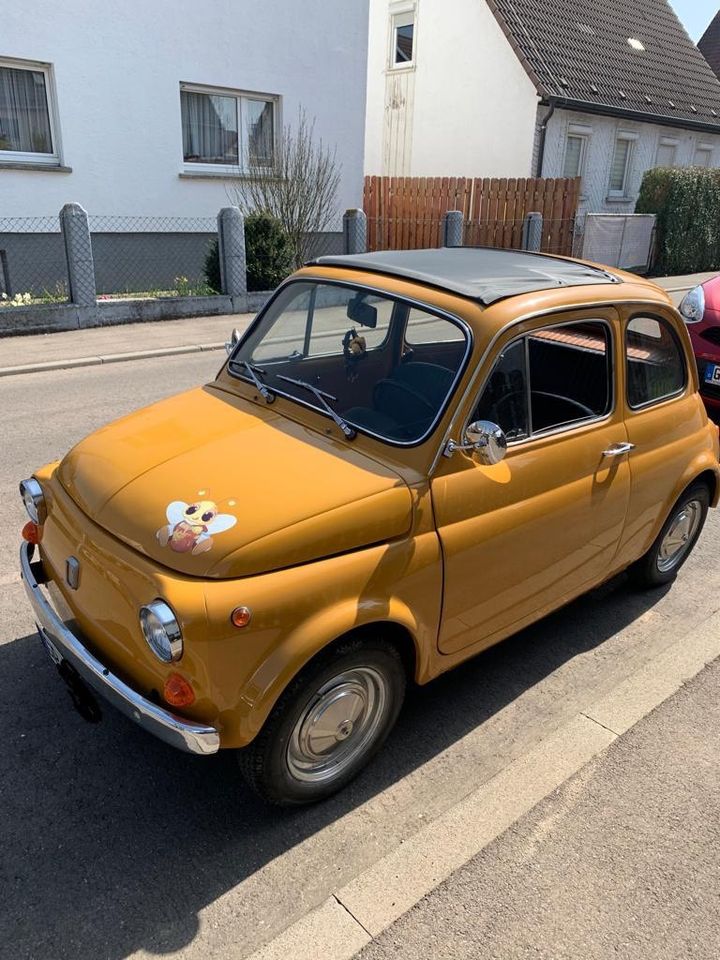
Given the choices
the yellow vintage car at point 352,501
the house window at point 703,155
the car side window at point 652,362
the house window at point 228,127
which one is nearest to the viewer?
the yellow vintage car at point 352,501

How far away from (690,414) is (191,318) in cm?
944

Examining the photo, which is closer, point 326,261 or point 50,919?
point 50,919

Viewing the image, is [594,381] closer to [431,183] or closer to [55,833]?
[55,833]

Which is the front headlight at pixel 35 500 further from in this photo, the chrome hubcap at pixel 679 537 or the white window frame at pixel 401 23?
the white window frame at pixel 401 23

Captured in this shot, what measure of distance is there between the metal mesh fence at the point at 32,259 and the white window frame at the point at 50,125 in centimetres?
90

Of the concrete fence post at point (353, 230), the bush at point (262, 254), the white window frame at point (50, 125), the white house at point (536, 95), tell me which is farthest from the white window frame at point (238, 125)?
the white house at point (536, 95)

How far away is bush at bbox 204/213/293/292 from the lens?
493 inches

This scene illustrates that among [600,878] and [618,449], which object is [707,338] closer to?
[618,449]

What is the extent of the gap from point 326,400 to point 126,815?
1753 millimetres

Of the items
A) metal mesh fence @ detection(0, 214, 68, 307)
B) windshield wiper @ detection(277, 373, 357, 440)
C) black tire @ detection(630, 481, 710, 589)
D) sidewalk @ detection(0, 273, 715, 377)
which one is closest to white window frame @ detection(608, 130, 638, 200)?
sidewalk @ detection(0, 273, 715, 377)

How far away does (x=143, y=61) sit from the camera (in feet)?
Answer: 42.4

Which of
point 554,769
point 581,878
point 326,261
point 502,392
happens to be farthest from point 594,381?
point 581,878

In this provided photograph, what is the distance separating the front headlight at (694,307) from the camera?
7.21 m

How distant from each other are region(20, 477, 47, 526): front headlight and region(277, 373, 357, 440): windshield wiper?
1.13 meters
